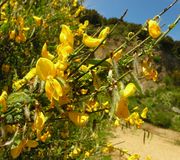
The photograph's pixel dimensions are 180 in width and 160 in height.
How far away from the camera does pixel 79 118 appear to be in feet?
2.72

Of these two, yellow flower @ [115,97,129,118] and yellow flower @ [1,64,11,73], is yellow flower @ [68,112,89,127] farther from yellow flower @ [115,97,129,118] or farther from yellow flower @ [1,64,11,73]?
yellow flower @ [1,64,11,73]

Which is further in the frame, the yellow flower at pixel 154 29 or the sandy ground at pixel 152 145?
the sandy ground at pixel 152 145

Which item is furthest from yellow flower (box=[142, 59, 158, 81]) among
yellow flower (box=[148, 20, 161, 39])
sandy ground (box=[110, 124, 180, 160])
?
sandy ground (box=[110, 124, 180, 160])

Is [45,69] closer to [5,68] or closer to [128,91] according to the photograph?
[128,91]

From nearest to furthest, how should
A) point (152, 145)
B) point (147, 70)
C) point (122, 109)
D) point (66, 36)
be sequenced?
point (122, 109), point (66, 36), point (147, 70), point (152, 145)

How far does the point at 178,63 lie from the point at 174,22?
18.3 meters

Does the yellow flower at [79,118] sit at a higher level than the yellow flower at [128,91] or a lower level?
lower

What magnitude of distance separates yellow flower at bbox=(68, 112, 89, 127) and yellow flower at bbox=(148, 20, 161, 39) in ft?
0.72

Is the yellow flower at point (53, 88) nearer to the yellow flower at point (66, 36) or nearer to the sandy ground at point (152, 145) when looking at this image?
the yellow flower at point (66, 36)

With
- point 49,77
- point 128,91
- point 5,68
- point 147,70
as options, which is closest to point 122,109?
point 128,91

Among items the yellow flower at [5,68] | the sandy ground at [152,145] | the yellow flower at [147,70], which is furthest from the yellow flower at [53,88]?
the sandy ground at [152,145]

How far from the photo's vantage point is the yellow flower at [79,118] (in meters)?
0.83

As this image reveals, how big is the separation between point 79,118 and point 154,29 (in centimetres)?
24

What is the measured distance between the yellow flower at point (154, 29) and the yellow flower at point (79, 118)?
219 millimetres
